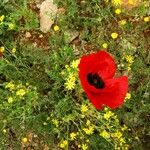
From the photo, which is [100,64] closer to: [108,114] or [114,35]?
[108,114]

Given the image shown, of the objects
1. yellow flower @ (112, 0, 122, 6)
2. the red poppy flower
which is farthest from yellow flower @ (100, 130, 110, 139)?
yellow flower @ (112, 0, 122, 6)

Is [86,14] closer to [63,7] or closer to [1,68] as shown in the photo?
[63,7]

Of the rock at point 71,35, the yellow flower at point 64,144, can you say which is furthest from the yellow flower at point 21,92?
the rock at point 71,35

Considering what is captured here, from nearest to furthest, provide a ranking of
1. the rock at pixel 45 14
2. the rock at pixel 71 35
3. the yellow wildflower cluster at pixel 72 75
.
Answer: the yellow wildflower cluster at pixel 72 75
the rock at pixel 71 35
the rock at pixel 45 14

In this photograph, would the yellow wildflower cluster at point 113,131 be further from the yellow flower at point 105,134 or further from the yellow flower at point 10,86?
the yellow flower at point 10,86

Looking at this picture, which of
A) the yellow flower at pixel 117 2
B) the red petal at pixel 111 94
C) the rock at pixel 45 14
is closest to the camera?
the red petal at pixel 111 94

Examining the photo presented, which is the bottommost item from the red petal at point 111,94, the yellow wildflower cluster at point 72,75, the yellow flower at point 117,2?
the red petal at point 111,94

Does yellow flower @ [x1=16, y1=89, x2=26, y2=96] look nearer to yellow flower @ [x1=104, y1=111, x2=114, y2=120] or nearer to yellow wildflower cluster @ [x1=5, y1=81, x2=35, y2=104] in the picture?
yellow wildflower cluster @ [x1=5, y1=81, x2=35, y2=104]

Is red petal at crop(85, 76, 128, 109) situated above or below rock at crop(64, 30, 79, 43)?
below
